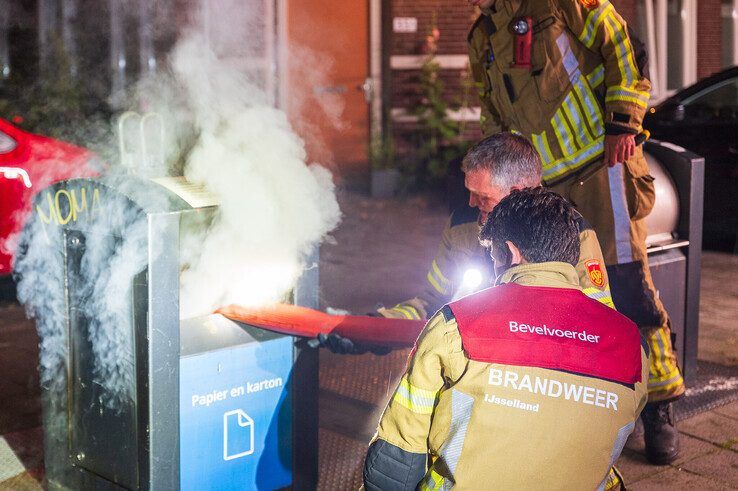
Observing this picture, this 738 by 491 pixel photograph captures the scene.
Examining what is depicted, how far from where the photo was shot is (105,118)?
468 inches

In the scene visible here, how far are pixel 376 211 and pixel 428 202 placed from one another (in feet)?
3.20

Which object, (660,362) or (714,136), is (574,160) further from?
(714,136)

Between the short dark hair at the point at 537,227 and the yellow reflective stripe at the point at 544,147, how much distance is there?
5.71ft

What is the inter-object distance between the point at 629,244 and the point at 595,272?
99cm

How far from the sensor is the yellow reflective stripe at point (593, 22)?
3932 mm

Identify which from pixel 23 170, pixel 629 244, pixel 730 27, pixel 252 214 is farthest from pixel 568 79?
pixel 730 27

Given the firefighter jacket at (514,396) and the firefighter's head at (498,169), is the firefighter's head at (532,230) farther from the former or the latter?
the firefighter's head at (498,169)

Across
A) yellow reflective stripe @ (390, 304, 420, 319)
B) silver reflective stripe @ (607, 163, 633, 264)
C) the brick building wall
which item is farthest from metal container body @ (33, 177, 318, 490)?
the brick building wall

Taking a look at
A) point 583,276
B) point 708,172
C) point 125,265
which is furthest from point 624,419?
point 708,172

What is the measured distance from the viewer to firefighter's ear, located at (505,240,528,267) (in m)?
2.31

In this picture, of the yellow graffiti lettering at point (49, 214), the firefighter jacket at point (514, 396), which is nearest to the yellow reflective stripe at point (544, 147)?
the firefighter jacket at point (514, 396)

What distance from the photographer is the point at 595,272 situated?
308 cm

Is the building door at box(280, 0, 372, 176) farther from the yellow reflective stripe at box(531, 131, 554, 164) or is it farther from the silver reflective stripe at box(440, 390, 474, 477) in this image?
the silver reflective stripe at box(440, 390, 474, 477)

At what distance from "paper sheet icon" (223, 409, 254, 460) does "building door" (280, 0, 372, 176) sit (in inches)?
378
